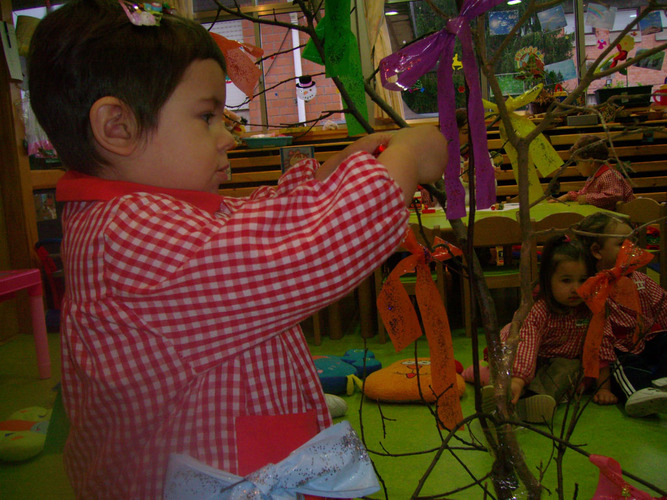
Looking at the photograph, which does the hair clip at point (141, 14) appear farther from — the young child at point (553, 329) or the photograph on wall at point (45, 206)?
the photograph on wall at point (45, 206)

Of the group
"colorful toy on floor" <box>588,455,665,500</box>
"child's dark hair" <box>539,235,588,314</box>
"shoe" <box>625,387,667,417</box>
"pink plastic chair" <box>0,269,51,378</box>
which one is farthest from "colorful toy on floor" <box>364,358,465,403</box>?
"pink plastic chair" <box>0,269,51,378</box>

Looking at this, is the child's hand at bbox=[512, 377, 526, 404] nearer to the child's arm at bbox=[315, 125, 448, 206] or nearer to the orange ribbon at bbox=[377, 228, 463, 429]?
the orange ribbon at bbox=[377, 228, 463, 429]

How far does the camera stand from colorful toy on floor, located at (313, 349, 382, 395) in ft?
7.22

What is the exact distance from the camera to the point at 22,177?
11.1 feet

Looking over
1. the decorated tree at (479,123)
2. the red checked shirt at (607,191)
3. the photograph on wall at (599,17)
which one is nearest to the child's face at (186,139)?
the decorated tree at (479,123)

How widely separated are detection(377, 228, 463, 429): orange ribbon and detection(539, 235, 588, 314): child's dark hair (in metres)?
1.33

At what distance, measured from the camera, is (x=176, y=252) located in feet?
1.51

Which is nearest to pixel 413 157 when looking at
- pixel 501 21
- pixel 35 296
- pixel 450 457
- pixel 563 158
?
Answer: pixel 450 457

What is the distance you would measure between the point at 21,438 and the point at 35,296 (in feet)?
2.97

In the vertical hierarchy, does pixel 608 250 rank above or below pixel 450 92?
below

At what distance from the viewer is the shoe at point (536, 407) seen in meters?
1.83

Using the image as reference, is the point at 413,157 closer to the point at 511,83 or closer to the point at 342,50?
the point at 342,50

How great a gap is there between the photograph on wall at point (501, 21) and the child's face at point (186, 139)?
17.6ft

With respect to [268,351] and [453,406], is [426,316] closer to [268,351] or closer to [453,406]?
[453,406]
